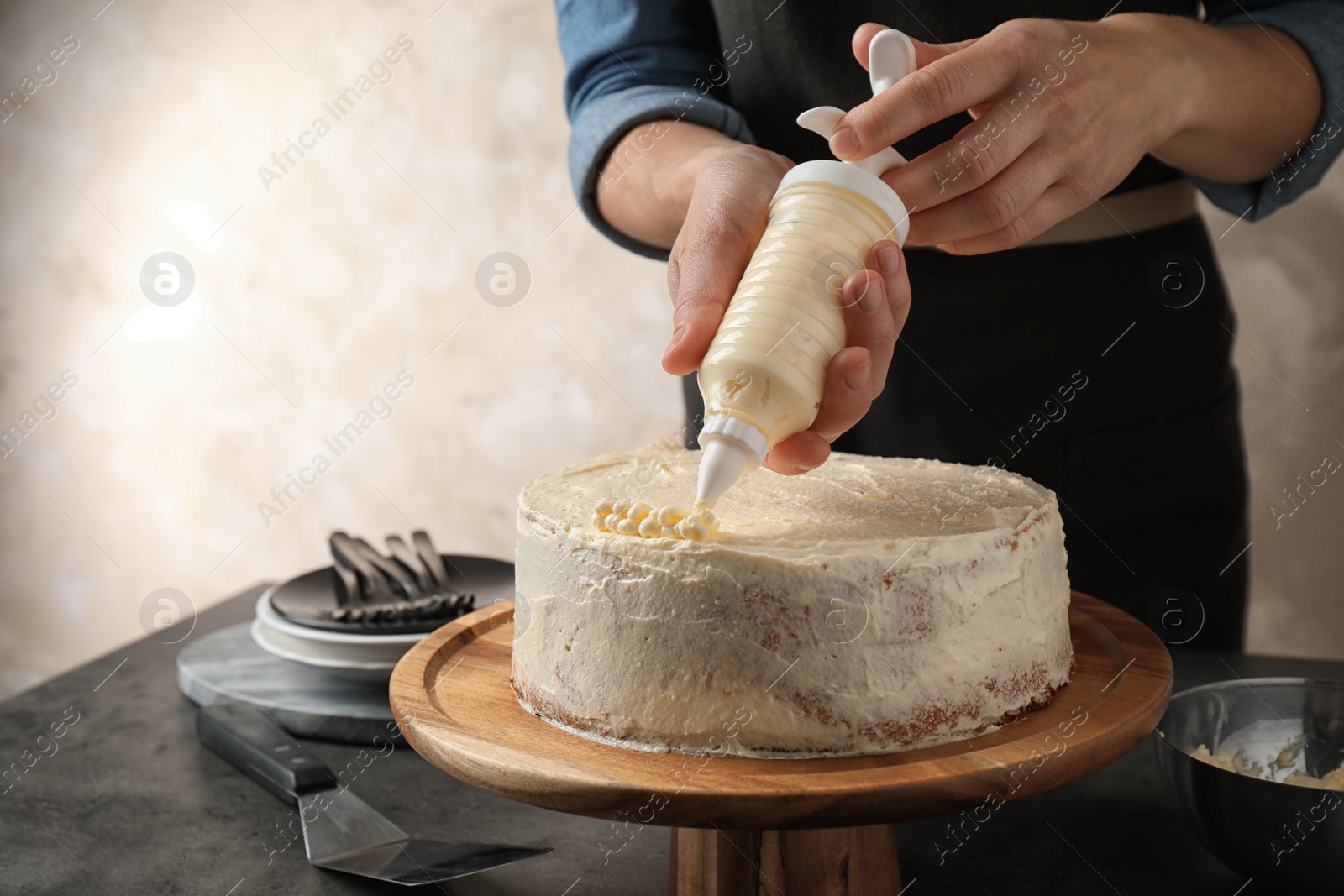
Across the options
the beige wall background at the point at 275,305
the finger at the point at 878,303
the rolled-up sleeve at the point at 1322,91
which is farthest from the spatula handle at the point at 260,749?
the beige wall background at the point at 275,305

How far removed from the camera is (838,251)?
749 mm

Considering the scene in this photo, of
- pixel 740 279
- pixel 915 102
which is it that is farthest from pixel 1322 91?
pixel 740 279

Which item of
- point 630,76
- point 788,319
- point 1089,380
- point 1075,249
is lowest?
point 1089,380

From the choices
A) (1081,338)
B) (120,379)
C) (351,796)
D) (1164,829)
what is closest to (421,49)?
(120,379)

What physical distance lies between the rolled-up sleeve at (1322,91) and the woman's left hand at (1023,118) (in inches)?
9.0

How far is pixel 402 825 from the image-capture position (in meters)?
1.01

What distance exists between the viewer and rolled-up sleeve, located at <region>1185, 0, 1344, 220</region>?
3.69 feet

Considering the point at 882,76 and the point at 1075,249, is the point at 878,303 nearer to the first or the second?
the point at 882,76

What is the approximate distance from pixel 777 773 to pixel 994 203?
47 centimetres

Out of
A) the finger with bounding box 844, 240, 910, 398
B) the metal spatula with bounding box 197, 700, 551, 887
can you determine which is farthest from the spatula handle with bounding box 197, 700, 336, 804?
the finger with bounding box 844, 240, 910, 398

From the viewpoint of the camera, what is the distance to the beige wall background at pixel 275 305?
2518 millimetres

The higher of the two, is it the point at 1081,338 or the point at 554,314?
the point at 554,314

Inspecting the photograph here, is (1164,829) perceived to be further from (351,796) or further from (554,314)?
(554,314)

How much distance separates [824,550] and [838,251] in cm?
21
